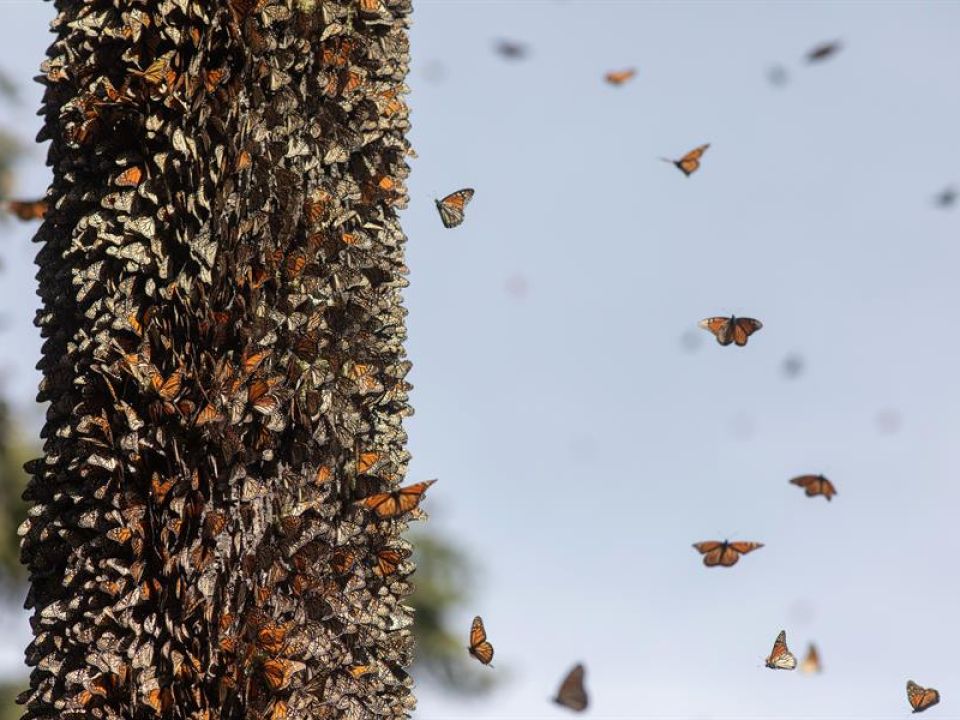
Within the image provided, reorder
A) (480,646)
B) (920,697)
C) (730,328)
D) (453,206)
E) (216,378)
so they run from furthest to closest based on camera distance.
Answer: (730,328) → (920,697) → (453,206) → (480,646) → (216,378)

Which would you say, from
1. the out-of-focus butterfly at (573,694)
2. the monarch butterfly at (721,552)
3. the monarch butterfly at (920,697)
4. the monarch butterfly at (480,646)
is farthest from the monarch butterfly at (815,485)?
the monarch butterfly at (480,646)

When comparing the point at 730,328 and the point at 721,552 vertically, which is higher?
the point at 730,328

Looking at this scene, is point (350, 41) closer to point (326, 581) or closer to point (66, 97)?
point (66, 97)

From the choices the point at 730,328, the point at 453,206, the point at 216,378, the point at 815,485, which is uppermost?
the point at 730,328

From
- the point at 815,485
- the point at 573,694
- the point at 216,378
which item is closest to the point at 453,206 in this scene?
the point at 216,378

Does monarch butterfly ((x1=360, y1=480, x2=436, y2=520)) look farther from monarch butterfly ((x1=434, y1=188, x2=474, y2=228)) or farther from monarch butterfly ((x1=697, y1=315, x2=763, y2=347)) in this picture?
monarch butterfly ((x1=697, y1=315, x2=763, y2=347))

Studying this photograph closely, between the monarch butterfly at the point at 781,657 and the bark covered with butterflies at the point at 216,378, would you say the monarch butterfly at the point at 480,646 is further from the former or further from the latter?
the monarch butterfly at the point at 781,657

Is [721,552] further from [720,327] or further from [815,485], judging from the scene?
[720,327]
